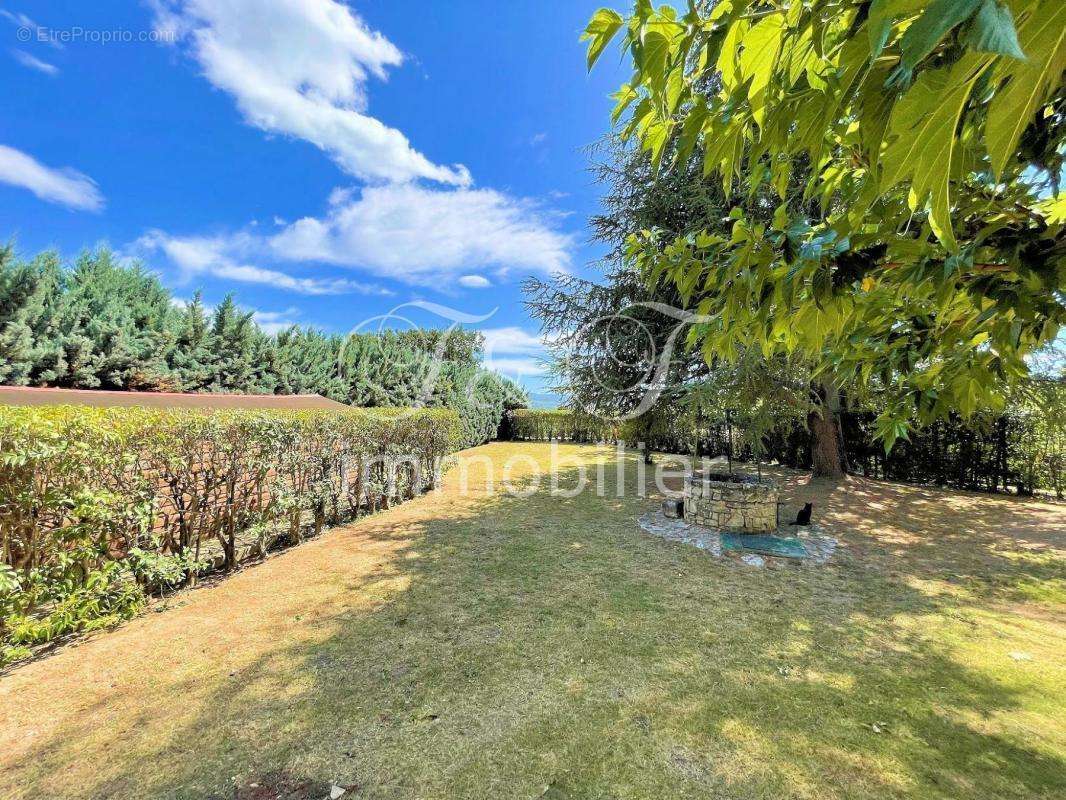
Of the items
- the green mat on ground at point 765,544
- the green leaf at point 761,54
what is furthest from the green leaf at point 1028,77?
the green mat on ground at point 765,544

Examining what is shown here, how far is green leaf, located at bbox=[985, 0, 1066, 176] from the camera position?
0.62 meters

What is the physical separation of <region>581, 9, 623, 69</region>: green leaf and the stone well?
6593mm

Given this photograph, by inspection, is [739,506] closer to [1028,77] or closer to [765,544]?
[765,544]

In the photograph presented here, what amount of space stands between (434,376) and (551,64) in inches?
460

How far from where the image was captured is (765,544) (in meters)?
5.97

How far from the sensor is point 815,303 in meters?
1.60

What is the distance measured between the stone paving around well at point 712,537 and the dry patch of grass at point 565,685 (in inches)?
14.7

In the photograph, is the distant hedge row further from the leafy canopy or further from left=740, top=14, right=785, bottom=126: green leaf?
left=740, top=14, right=785, bottom=126: green leaf

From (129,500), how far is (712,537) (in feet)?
22.8

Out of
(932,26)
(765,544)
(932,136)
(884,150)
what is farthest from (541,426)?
(932,26)

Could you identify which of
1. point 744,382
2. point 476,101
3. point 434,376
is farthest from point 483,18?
point 434,376

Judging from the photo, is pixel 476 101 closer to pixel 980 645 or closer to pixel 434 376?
pixel 434 376

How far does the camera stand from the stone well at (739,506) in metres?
6.54

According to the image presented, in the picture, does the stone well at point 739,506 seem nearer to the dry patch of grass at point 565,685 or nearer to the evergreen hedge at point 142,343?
the dry patch of grass at point 565,685
